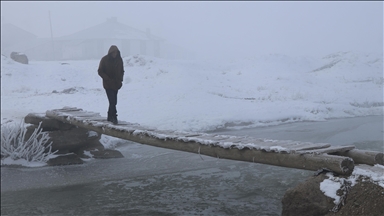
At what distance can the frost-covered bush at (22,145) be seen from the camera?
1048 centimetres

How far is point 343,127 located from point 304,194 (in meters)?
10.8

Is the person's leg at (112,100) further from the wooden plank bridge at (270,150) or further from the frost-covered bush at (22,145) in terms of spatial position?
the frost-covered bush at (22,145)

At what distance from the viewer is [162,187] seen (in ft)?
28.0

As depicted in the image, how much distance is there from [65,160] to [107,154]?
3.50ft

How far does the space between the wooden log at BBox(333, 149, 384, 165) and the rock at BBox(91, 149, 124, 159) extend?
6.93 m

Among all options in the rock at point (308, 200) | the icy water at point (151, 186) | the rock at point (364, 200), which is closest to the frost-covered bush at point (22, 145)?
the icy water at point (151, 186)

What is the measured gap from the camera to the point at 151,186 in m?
8.61

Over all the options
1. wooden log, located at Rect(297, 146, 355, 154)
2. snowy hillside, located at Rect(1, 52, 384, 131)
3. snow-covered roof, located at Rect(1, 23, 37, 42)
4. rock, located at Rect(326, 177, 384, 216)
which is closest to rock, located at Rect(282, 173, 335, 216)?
rock, located at Rect(326, 177, 384, 216)

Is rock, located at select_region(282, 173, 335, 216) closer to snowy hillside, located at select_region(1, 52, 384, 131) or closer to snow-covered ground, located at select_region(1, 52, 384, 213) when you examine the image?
snow-covered ground, located at select_region(1, 52, 384, 213)

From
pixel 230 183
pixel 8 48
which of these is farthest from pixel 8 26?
pixel 230 183

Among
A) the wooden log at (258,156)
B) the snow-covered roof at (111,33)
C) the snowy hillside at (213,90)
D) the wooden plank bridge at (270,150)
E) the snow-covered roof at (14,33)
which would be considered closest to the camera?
the wooden log at (258,156)

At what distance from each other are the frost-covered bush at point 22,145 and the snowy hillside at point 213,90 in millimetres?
2612

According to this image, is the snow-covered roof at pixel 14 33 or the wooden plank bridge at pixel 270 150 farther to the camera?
the snow-covered roof at pixel 14 33

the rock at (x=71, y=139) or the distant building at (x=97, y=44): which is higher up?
the distant building at (x=97, y=44)
